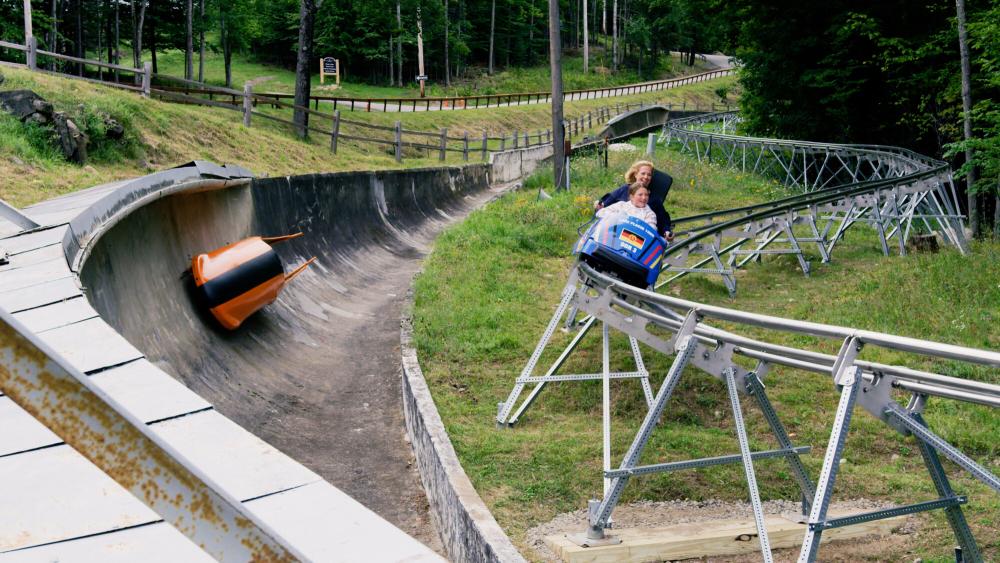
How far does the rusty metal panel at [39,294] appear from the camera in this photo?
4.55m

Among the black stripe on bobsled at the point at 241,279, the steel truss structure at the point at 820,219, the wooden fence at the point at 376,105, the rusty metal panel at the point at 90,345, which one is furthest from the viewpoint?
the wooden fence at the point at 376,105

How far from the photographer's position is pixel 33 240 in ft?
21.2

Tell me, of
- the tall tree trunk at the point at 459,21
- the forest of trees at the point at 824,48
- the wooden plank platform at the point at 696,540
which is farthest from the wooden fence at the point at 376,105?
the wooden plank platform at the point at 696,540

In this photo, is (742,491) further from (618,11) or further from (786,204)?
(618,11)

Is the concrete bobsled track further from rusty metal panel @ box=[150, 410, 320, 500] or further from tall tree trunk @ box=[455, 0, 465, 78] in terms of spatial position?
tall tree trunk @ box=[455, 0, 465, 78]

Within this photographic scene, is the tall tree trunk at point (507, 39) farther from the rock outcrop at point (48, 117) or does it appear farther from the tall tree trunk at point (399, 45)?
the rock outcrop at point (48, 117)

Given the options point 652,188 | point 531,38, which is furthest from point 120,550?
point 531,38

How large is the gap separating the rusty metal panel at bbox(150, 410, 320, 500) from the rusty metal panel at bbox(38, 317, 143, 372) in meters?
0.79

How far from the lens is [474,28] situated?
249 feet

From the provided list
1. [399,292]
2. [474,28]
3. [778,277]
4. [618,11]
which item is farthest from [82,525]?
[618,11]

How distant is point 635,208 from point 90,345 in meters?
5.58

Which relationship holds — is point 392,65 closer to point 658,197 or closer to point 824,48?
point 824,48

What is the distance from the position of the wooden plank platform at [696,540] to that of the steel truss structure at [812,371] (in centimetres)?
13

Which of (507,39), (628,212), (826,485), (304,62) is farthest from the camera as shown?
(507,39)
